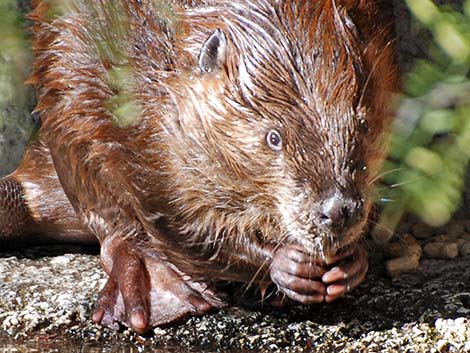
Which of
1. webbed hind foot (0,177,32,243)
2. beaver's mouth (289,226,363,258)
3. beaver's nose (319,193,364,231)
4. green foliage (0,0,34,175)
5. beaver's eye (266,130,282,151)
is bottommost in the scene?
webbed hind foot (0,177,32,243)

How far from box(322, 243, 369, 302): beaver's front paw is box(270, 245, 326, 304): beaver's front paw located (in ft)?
0.07

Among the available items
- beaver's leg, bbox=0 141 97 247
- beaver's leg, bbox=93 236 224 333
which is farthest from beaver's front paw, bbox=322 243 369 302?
beaver's leg, bbox=0 141 97 247

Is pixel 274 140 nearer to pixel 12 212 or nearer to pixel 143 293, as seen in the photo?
pixel 143 293

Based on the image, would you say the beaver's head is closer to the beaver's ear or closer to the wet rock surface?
the beaver's ear

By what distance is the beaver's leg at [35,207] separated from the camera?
12.0ft

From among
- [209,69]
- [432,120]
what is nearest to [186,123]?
[209,69]

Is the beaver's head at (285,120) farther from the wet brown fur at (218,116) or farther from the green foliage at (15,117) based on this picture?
the green foliage at (15,117)

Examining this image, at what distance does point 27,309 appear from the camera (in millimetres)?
3141

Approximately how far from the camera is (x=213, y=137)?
263 centimetres

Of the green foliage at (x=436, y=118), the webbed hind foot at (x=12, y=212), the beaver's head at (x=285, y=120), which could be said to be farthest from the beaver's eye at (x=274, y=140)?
the webbed hind foot at (x=12, y=212)

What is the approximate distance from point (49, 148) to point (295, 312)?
3.31ft

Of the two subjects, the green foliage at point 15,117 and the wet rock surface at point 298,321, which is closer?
the wet rock surface at point 298,321

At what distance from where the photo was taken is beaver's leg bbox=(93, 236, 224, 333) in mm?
3059

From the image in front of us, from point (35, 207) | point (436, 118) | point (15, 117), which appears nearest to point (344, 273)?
point (35, 207)
